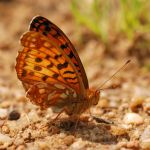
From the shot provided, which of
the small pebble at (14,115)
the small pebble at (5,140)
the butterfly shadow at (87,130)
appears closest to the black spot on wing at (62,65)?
the butterfly shadow at (87,130)

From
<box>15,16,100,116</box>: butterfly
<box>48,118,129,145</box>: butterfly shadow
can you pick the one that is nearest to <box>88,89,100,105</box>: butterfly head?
<box>15,16,100,116</box>: butterfly

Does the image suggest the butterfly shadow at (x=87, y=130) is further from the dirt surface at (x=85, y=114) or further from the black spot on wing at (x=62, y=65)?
the black spot on wing at (x=62, y=65)

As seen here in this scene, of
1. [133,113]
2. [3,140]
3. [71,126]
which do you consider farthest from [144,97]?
[3,140]

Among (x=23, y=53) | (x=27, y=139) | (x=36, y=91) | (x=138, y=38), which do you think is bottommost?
(x=27, y=139)

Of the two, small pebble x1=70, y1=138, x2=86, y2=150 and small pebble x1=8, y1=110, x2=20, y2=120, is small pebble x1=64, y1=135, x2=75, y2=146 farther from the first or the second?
small pebble x1=8, y1=110, x2=20, y2=120

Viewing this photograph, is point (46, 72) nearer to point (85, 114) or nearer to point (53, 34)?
point (53, 34)

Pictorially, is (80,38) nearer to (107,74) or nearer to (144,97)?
(107,74)

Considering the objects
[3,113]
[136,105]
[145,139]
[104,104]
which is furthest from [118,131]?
[3,113]
